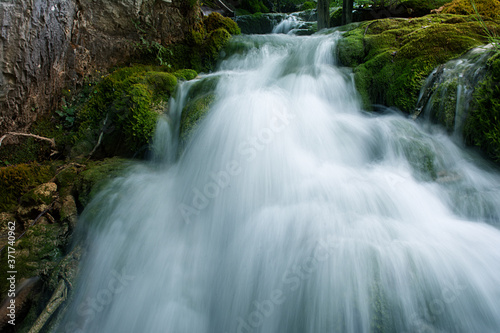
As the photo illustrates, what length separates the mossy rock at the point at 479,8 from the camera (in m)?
4.92

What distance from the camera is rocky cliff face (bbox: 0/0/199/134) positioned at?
12.9 feet

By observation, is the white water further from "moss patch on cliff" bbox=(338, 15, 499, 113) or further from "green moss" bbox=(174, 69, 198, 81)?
"green moss" bbox=(174, 69, 198, 81)

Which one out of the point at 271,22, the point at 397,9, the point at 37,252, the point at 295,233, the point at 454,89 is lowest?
the point at 37,252

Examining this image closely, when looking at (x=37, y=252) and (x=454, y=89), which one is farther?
(x=454, y=89)

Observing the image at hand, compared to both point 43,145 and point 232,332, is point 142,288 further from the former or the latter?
point 43,145

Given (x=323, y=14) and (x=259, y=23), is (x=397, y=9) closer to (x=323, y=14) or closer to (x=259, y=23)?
(x=323, y=14)

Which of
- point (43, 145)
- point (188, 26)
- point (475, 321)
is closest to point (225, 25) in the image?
point (188, 26)

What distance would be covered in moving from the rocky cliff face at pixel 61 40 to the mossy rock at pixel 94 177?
170 centimetres

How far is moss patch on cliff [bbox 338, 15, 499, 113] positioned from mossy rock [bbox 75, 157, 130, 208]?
4.03m

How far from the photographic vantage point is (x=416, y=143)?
3.21m

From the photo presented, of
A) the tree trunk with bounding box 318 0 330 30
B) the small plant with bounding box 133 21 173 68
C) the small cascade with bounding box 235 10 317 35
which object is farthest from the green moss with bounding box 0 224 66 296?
the small cascade with bounding box 235 10 317 35

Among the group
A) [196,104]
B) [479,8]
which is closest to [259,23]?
[479,8]

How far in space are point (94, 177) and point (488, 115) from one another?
Result: 4.83m

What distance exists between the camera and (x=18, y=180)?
3.72 metres
